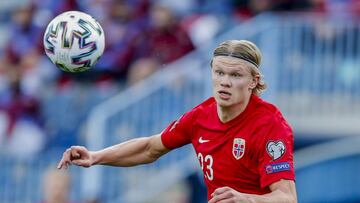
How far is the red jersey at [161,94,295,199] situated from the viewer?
8.23 metres

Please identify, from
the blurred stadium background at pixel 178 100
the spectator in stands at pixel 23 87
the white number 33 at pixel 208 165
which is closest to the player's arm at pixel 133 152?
the white number 33 at pixel 208 165

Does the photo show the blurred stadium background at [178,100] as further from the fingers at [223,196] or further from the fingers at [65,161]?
the fingers at [223,196]

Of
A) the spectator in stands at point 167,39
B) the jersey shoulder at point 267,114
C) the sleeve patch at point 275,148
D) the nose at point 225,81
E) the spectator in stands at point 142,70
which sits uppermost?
the spectator in stands at point 167,39

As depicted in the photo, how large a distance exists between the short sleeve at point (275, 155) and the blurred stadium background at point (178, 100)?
4.92 metres

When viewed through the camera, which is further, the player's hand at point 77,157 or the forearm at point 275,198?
the player's hand at point 77,157

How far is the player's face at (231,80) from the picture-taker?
27.7 feet


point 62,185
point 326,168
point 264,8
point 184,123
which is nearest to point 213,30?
point 264,8

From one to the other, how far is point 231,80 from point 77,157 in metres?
1.24

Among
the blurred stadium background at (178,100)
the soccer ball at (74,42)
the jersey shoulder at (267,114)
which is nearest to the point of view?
the jersey shoulder at (267,114)

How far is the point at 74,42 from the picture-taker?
9.07m

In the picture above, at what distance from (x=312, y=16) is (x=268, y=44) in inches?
29.1

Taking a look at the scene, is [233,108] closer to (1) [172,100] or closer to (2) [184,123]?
(2) [184,123]

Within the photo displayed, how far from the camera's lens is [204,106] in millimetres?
8953

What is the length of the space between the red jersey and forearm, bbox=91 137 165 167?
1.37 feet
